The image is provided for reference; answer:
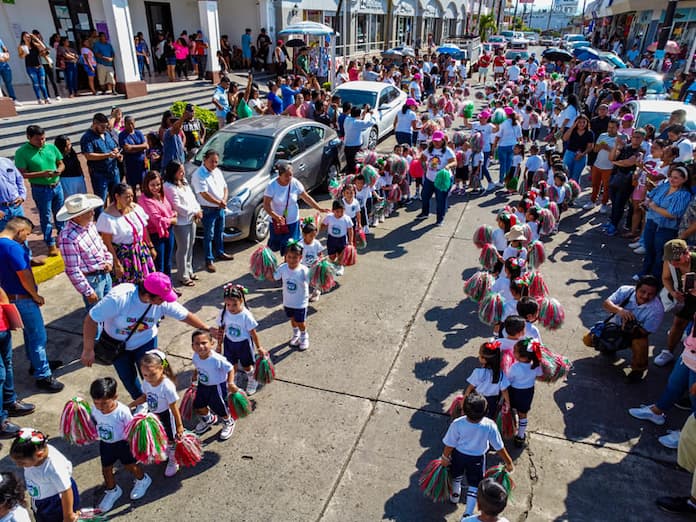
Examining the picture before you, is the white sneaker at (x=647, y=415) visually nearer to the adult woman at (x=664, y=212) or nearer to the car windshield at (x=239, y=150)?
the adult woman at (x=664, y=212)

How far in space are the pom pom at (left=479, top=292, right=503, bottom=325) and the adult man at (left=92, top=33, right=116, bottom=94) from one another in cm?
1331

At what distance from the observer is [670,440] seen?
4.55 m

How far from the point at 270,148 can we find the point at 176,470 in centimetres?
586

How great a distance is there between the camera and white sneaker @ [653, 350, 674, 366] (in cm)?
564

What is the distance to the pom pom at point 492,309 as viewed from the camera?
548 centimetres

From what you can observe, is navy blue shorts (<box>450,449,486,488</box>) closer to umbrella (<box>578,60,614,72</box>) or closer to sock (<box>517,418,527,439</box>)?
sock (<box>517,418,527,439</box>)

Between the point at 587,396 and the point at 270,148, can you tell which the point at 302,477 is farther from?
the point at 270,148

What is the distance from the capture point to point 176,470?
4.22 metres

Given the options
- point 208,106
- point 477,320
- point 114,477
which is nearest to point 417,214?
point 477,320

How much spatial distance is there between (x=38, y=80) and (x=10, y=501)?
43.2ft

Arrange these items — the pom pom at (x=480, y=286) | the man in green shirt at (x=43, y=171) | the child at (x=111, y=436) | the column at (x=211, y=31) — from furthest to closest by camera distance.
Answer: the column at (x=211, y=31)
the man in green shirt at (x=43, y=171)
the pom pom at (x=480, y=286)
the child at (x=111, y=436)

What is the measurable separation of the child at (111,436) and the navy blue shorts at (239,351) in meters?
1.21

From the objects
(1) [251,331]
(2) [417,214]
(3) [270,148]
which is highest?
(3) [270,148]

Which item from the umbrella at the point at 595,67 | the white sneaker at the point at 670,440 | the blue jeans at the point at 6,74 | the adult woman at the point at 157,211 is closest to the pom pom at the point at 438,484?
the white sneaker at the point at 670,440
